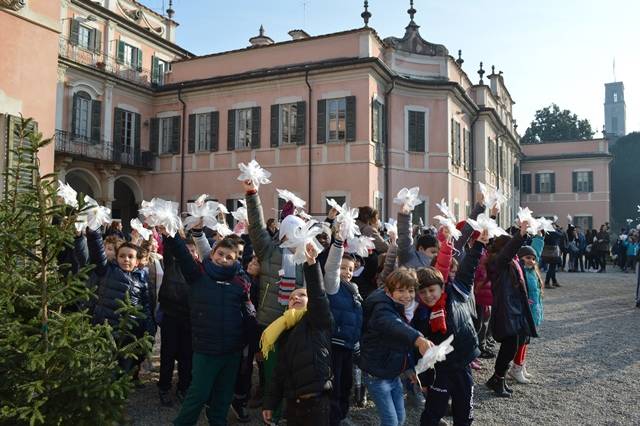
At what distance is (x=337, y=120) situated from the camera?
1950 cm

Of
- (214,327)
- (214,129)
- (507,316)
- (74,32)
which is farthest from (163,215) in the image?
(74,32)

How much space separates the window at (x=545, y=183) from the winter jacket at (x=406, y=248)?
3888 centimetres

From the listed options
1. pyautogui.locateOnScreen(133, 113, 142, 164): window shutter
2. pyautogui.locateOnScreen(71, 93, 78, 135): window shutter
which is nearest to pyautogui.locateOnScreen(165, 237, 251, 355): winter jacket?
pyautogui.locateOnScreen(71, 93, 78, 135): window shutter

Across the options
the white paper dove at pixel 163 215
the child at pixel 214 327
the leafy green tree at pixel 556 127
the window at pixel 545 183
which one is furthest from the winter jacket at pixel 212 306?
the leafy green tree at pixel 556 127

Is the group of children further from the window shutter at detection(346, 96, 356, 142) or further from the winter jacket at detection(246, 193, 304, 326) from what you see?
the window shutter at detection(346, 96, 356, 142)

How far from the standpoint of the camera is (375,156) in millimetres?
19375

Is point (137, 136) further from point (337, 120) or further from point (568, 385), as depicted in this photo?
point (568, 385)

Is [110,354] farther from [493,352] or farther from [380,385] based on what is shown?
[493,352]

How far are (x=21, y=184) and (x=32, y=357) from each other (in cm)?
106

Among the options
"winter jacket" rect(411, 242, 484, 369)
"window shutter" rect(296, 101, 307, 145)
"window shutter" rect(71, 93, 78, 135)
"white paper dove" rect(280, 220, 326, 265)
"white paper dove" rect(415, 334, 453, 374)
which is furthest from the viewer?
"window shutter" rect(296, 101, 307, 145)

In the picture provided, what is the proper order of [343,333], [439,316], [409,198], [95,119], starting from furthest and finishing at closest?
[95,119] → [409,198] → [343,333] → [439,316]

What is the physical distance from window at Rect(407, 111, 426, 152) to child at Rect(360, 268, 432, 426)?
1767cm

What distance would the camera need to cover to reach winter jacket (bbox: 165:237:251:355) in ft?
13.0

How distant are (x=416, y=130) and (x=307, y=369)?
18551 mm
